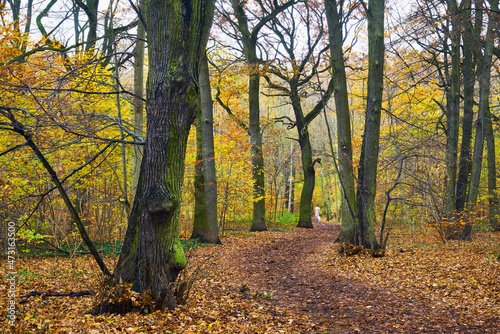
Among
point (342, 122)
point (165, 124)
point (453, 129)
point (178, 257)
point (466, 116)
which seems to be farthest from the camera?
point (466, 116)

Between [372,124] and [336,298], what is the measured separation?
4.93 metres

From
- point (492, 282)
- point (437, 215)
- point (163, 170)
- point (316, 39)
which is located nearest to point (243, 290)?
point (163, 170)

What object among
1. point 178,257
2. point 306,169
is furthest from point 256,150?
point 178,257

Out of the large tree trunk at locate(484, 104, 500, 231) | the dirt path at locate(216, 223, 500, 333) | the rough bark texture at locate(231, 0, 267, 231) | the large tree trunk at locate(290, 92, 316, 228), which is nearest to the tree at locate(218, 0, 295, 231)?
the rough bark texture at locate(231, 0, 267, 231)

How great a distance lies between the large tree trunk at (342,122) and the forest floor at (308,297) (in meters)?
1.54

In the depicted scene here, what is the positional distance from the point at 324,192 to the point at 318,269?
→ 26236 millimetres

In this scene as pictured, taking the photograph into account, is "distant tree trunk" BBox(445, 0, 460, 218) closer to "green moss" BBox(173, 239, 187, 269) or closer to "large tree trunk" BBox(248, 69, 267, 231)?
"large tree trunk" BBox(248, 69, 267, 231)

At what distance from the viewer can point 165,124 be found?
4.20 metres

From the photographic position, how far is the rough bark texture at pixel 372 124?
8758 mm

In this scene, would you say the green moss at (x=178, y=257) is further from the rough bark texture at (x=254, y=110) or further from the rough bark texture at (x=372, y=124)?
the rough bark texture at (x=254, y=110)

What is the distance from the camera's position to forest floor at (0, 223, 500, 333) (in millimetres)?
4012

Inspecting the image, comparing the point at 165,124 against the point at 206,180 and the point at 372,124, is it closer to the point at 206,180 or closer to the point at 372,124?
the point at 372,124

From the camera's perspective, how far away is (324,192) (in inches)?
1316

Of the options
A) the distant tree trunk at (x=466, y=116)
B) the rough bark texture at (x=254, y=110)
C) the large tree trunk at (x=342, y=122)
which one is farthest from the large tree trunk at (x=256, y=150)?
the distant tree trunk at (x=466, y=116)
